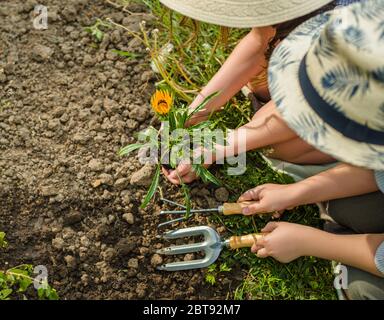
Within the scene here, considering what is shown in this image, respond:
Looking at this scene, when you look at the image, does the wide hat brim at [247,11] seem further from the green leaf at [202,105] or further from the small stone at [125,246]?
the small stone at [125,246]

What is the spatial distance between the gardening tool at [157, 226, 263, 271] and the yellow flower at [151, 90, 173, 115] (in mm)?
413

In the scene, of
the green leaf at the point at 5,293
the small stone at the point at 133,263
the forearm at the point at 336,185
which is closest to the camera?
the green leaf at the point at 5,293

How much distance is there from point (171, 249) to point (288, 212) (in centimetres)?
45

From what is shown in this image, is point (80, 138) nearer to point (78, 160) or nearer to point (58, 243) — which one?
point (78, 160)

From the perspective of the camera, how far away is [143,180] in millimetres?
1875

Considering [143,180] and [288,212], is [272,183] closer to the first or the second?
[288,212]

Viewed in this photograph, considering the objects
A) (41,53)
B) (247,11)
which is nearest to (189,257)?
(247,11)

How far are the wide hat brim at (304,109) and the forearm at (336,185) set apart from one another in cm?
44

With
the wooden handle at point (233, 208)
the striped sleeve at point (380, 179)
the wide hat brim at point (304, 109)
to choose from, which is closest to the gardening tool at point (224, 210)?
the wooden handle at point (233, 208)

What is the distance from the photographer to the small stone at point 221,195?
191 centimetres

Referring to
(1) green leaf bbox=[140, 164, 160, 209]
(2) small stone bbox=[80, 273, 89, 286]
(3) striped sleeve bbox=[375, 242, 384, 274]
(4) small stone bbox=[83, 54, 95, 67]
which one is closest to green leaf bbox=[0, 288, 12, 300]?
(2) small stone bbox=[80, 273, 89, 286]

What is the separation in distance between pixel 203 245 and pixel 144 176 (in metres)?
0.31

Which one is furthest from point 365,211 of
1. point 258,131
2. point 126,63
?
point 126,63

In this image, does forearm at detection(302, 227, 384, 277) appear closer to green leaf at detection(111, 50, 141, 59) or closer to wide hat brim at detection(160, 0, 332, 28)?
wide hat brim at detection(160, 0, 332, 28)
